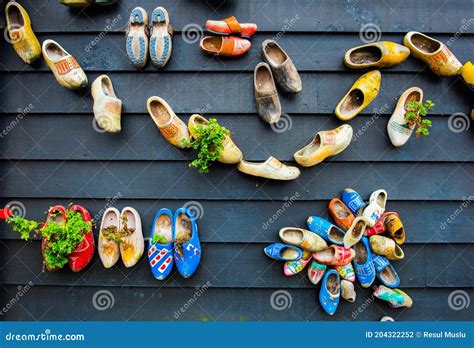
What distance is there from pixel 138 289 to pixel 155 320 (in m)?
0.29

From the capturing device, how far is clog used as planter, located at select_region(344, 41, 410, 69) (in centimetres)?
337

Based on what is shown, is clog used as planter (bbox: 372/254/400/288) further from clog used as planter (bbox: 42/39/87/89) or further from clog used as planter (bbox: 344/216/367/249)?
clog used as planter (bbox: 42/39/87/89)

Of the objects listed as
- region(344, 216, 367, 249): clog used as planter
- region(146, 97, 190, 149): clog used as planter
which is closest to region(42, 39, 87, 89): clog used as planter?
region(146, 97, 190, 149): clog used as planter

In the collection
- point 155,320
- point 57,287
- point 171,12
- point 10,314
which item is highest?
point 171,12

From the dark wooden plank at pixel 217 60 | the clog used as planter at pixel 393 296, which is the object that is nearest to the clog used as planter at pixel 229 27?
the dark wooden plank at pixel 217 60

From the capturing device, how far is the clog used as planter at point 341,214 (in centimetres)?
339

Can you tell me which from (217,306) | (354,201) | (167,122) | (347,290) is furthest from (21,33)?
(347,290)

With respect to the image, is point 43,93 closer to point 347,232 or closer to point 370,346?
point 347,232

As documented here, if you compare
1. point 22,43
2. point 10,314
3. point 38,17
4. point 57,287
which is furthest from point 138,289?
point 38,17

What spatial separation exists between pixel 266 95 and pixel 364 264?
1.58 meters

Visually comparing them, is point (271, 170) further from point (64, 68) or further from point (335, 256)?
point (64, 68)

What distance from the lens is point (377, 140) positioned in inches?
137

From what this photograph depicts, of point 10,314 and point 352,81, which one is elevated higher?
point 352,81

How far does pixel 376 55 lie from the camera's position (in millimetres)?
3461
